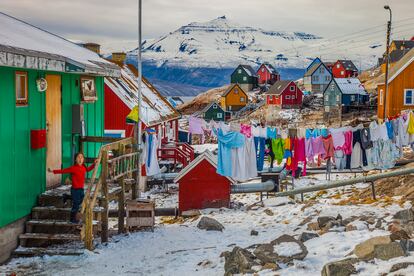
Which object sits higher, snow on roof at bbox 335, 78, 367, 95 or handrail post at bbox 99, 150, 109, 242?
snow on roof at bbox 335, 78, 367, 95

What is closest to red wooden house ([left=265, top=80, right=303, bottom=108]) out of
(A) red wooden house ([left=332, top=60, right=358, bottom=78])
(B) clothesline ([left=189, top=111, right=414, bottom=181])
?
(A) red wooden house ([left=332, top=60, right=358, bottom=78])

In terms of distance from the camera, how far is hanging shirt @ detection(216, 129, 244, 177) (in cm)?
1925

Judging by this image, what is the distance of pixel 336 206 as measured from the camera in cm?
1462

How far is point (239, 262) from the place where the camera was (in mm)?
10438

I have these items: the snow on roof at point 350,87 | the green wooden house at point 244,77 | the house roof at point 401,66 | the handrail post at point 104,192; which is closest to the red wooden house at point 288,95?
the snow on roof at point 350,87

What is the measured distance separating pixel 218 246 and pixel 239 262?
2.57 m

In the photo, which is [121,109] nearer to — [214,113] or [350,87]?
[350,87]

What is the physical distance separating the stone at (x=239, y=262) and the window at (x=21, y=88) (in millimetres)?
6058

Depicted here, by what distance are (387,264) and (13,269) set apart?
24.7 feet

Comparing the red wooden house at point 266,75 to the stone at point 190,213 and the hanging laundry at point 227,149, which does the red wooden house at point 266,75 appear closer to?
the hanging laundry at point 227,149

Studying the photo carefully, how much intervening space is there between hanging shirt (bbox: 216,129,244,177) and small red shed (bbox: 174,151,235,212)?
103 cm

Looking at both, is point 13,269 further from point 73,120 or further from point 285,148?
point 285,148

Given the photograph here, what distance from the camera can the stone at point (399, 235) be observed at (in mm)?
9734

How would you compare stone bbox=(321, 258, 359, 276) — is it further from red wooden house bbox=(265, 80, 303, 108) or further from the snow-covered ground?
red wooden house bbox=(265, 80, 303, 108)
